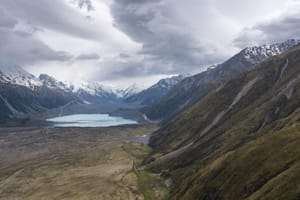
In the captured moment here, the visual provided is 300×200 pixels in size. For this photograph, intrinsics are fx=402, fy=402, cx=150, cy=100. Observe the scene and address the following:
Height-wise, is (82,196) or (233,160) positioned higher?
(233,160)

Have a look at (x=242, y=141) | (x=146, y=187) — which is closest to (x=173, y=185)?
(x=146, y=187)

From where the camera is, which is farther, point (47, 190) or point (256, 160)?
point (47, 190)

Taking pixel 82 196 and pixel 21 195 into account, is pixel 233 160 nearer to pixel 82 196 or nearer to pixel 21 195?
pixel 82 196

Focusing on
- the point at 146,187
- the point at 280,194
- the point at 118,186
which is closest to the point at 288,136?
the point at 280,194

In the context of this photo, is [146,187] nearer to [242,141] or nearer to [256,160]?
[242,141]

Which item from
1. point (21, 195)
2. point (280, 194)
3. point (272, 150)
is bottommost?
point (21, 195)

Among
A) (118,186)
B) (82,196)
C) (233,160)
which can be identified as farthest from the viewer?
(118,186)

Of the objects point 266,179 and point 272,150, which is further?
point 272,150

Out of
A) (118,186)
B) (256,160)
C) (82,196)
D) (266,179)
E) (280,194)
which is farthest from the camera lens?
(118,186)

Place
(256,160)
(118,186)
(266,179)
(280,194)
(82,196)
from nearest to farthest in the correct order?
(280,194)
(266,179)
(256,160)
(82,196)
(118,186)
